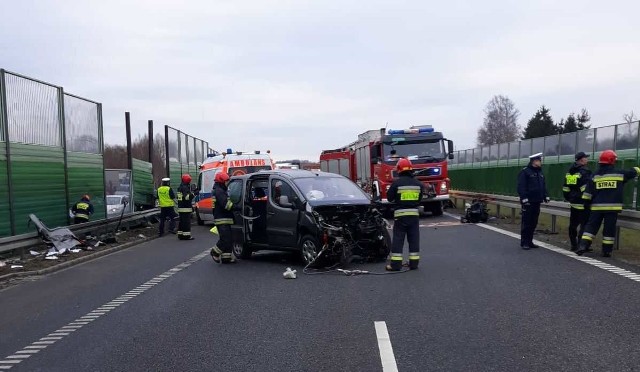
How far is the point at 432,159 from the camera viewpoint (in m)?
20.3

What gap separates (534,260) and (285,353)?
6.05 metres

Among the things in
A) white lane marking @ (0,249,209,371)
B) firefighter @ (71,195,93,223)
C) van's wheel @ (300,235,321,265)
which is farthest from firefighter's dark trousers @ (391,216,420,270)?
firefighter @ (71,195,93,223)

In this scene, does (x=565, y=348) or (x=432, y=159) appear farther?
(x=432, y=159)

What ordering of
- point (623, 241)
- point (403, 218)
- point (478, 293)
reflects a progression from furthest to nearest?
point (623, 241) < point (403, 218) < point (478, 293)

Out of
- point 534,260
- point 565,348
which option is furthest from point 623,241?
point 565,348

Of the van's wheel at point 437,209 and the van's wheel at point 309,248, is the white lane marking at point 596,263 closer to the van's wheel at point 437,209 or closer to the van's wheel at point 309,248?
the van's wheel at point 309,248

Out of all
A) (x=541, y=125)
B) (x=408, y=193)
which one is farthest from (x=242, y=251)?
(x=541, y=125)

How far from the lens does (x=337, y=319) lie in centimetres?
634

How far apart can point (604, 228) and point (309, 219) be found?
509 cm

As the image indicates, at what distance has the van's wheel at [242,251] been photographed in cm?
1143

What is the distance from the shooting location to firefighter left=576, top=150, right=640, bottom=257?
384 inches

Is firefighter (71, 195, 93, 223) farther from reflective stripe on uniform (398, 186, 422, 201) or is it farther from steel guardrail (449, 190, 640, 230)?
steel guardrail (449, 190, 640, 230)

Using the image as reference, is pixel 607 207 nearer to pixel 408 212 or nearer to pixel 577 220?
pixel 577 220

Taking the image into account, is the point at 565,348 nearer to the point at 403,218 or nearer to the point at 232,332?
the point at 232,332
